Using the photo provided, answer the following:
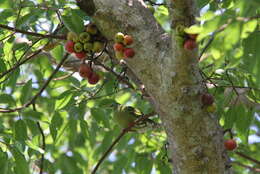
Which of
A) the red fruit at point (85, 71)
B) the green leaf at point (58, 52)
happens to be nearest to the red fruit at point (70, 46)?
the red fruit at point (85, 71)

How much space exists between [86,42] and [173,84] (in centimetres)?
50

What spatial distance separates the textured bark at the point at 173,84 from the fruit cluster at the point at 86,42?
0.18ft

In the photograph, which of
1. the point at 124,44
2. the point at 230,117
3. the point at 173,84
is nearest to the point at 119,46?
the point at 124,44

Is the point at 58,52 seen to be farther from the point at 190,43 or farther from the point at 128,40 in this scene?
the point at 190,43

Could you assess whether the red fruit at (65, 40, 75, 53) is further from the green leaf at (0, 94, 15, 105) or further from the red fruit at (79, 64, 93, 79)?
the green leaf at (0, 94, 15, 105)

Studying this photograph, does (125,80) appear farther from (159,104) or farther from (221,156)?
(221,156)

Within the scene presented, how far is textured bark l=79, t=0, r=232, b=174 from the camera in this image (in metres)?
2.20

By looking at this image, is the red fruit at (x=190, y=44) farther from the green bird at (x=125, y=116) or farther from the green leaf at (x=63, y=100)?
the green leaf at (x=63, y=100)

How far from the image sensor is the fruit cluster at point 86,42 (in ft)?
7.87

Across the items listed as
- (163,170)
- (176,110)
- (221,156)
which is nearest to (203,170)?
(221,156)

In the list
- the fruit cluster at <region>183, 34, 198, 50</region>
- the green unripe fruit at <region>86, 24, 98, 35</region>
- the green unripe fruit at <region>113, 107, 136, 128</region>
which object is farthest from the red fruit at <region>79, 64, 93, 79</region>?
the fruit cluster at <region>183, 34, 198, 50</region>

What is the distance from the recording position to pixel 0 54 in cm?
297

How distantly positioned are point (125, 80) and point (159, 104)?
830 millimetres

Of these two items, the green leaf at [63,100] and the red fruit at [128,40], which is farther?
the green leaf at [63,100]
